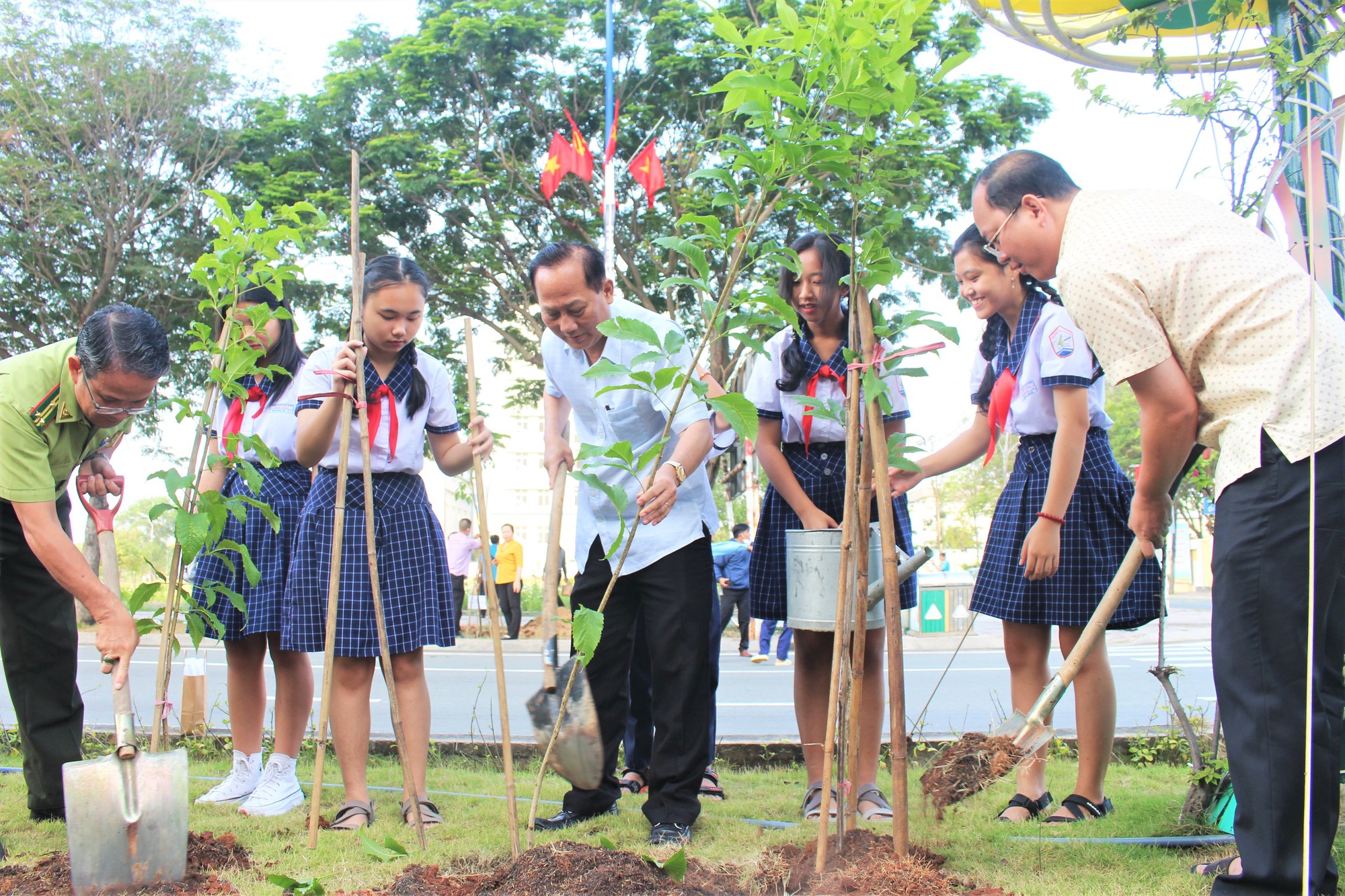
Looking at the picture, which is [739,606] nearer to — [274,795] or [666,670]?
[274,795]

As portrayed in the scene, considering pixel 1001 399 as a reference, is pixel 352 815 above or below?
below

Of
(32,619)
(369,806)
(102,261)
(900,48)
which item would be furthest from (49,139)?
(900,48)

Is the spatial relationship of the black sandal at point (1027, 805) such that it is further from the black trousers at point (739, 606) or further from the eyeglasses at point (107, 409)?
the black trousers at point (739, 606)

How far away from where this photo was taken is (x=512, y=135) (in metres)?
13.7

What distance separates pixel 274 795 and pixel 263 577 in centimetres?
70

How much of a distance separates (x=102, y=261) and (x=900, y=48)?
46.1 feet

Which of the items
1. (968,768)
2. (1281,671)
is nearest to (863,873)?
(968,768)

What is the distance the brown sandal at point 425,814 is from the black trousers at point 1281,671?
2.03m

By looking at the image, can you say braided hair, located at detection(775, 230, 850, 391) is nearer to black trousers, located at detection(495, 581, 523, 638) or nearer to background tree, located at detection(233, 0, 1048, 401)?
background tree, located at detection(233, 0, 1048, 401)

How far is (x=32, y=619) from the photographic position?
2951 mm

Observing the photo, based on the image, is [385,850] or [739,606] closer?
[385,850]

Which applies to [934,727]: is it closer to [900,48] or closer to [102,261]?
[900,48]

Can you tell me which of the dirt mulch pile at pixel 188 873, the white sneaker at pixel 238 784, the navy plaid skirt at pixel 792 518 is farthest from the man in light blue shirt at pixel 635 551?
the white sneaker at pixel 238 784

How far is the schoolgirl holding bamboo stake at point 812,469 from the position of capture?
2.87m
